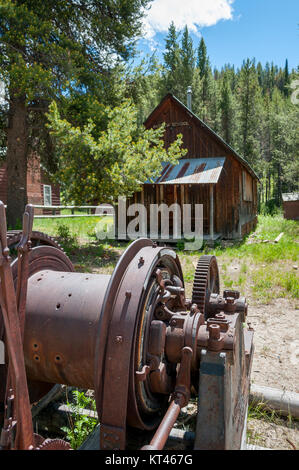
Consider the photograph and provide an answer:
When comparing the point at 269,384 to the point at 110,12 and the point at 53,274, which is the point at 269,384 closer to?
the point at 53,274

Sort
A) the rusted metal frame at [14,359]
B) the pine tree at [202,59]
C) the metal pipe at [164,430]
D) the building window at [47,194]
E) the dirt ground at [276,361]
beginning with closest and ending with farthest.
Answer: the rusted metal frame at [14,359], the metal pipe at [164,430], the dirt ground at [276,361], the building window at [47,194], the pine tree at [202,59]

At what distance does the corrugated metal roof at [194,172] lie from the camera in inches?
542

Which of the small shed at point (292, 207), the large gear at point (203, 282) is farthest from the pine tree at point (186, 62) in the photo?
the large gear at point (203, 282)

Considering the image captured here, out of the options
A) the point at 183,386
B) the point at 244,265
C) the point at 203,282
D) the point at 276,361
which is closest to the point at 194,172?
the point at 244,265

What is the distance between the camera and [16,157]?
38.3ft

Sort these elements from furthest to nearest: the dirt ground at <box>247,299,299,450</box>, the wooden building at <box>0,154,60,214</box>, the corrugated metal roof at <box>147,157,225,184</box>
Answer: the wooden building at <box>0,154,60,214</box> < the corrugated metal roof at <box>147,157,225,184</box> < the dirt ground at <box>247,299,299,450</box>

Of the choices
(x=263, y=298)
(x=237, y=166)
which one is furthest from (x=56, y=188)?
(x=263, y=298)

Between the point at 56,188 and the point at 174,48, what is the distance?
32.5m

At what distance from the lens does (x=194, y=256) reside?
11.0m

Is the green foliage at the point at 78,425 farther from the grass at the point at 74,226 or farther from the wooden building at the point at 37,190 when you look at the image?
the wooden building at the point at 37,190

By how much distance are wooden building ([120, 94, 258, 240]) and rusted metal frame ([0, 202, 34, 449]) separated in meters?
12.8

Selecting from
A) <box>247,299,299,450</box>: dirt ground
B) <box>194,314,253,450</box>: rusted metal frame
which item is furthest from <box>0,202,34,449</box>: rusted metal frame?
<box>247,299,299,450</box>: dirt ground

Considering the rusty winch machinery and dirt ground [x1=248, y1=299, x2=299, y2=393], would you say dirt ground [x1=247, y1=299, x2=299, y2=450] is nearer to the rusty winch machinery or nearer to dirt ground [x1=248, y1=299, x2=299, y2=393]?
dirt ground [x1=248, y1=299, x2=299, y2=393]

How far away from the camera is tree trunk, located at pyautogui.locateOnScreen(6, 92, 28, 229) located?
37.8ft
